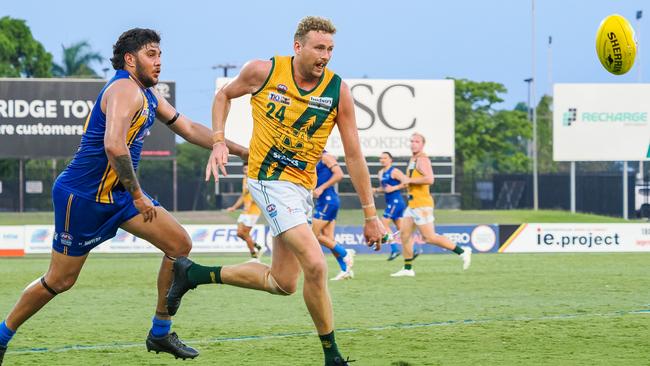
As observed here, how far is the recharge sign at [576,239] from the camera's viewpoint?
94.9 ft

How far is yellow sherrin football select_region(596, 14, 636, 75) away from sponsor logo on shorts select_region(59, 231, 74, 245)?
8.48 m

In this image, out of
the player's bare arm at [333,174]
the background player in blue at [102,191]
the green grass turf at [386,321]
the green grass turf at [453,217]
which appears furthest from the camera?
the green grass turf at [453,217]

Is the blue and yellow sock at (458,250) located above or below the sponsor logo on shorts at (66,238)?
below

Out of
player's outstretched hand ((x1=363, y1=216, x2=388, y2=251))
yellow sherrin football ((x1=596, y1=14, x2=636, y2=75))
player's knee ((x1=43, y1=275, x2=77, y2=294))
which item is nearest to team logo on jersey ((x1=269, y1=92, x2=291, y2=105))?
player's outstretched hand ((x1=363, y1=216, x2=388, y2=251))

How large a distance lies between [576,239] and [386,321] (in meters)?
18.3

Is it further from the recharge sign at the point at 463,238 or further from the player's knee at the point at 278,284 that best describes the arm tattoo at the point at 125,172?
the recharge sign at the point at 463,238

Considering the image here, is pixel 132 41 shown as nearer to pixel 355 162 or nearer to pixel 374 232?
pixel 355 162

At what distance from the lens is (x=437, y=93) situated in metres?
50.8

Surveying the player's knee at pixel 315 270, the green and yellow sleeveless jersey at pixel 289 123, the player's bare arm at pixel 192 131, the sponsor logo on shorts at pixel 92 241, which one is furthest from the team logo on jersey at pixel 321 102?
the sponsor logo on shorts at pixel 92 241

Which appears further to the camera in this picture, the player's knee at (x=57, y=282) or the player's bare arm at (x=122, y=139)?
the player's knee at (x=57, y=282)

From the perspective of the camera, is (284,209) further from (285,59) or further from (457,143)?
(457,143)

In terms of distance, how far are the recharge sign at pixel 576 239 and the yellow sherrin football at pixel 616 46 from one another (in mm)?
14761

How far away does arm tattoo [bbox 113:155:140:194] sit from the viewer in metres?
7.91

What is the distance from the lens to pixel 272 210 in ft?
26.6
